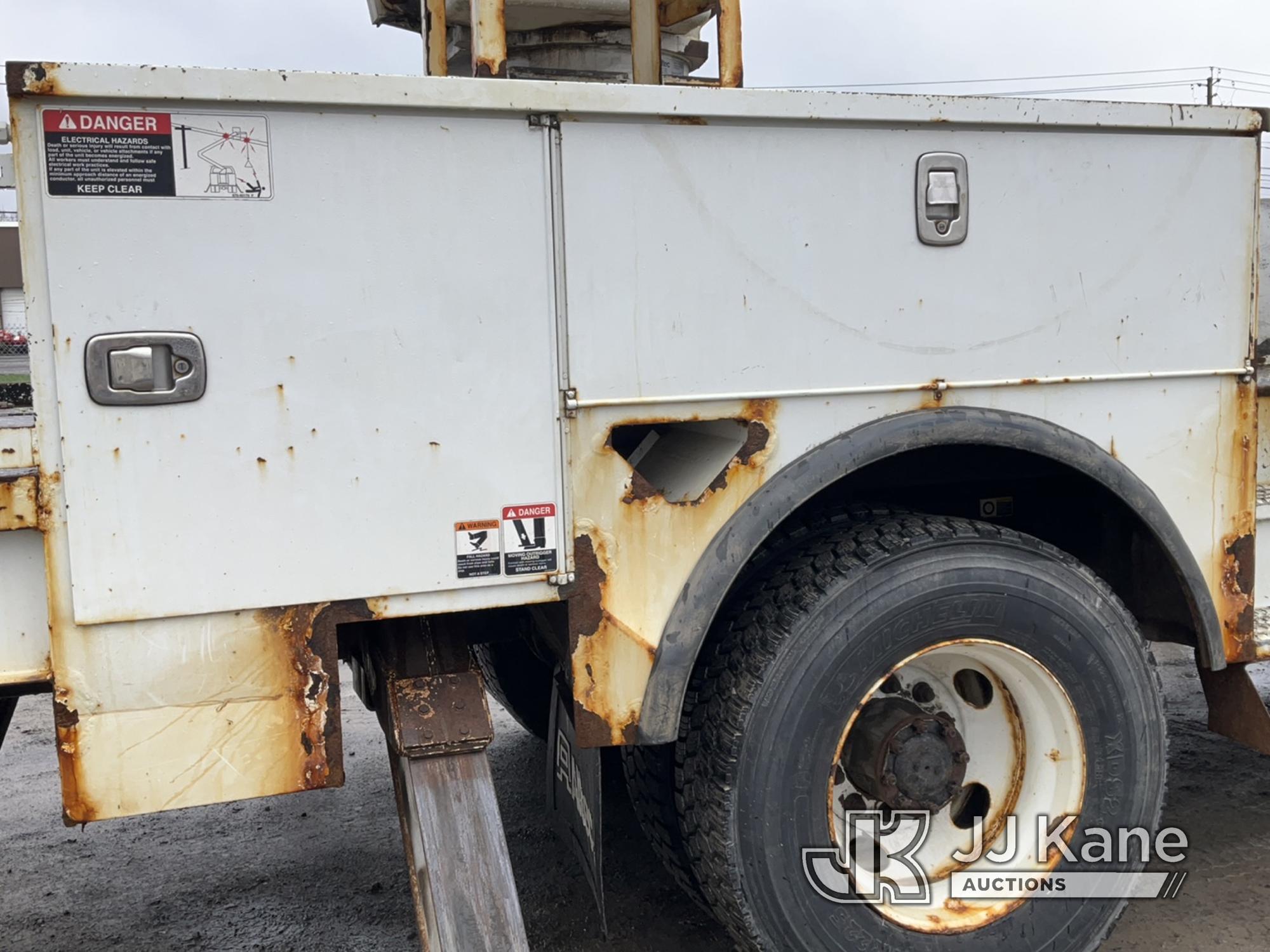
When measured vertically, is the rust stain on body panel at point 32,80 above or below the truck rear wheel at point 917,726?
above

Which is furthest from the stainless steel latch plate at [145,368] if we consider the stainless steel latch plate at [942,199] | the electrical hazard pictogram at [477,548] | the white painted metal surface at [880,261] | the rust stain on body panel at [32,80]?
the stainless steel latch plate at [942,199]

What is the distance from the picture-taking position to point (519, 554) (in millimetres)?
2109

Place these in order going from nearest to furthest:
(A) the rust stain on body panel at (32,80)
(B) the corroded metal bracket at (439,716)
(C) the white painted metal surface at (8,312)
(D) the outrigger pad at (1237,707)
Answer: (A) the rust stain on body panel at (32,80)
(B) the corroded metal bracket at (439,716)
(D) the outrigger pad at (1237,707)
(C) the white painted metal surface at (8,312)

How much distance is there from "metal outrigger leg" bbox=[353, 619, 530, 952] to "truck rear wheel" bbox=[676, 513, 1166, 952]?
46cm

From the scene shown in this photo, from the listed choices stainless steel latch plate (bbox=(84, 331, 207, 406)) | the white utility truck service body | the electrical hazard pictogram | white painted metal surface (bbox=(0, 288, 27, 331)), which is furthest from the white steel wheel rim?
white painted metal surface (bbox=(0, 288, 27, 331))

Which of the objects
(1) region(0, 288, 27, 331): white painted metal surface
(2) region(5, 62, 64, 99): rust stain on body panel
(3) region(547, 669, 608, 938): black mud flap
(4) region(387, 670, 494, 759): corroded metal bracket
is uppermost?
(2) region(5, 62, 64, 99): rust stain on body panel

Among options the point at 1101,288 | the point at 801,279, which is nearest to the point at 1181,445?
the point at 1101,288

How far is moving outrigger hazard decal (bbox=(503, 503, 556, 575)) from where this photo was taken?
6.89ft

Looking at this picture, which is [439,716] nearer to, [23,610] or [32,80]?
[23,610]

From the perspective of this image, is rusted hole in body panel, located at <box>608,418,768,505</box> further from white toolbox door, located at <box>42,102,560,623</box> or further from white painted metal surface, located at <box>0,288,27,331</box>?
white painted metal surface, located at <box>0,288,27,331</box>

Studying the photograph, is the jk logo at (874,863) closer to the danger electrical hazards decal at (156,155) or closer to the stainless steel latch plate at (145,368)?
the stainless steel latch plate at (145,368)

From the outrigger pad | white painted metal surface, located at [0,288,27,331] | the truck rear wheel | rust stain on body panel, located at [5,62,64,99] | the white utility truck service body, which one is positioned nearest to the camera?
rust stain on body panel, located at [5,62,64,99]

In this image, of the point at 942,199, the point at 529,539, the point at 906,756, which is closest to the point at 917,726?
the point at 906,756

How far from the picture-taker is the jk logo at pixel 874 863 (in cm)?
239
